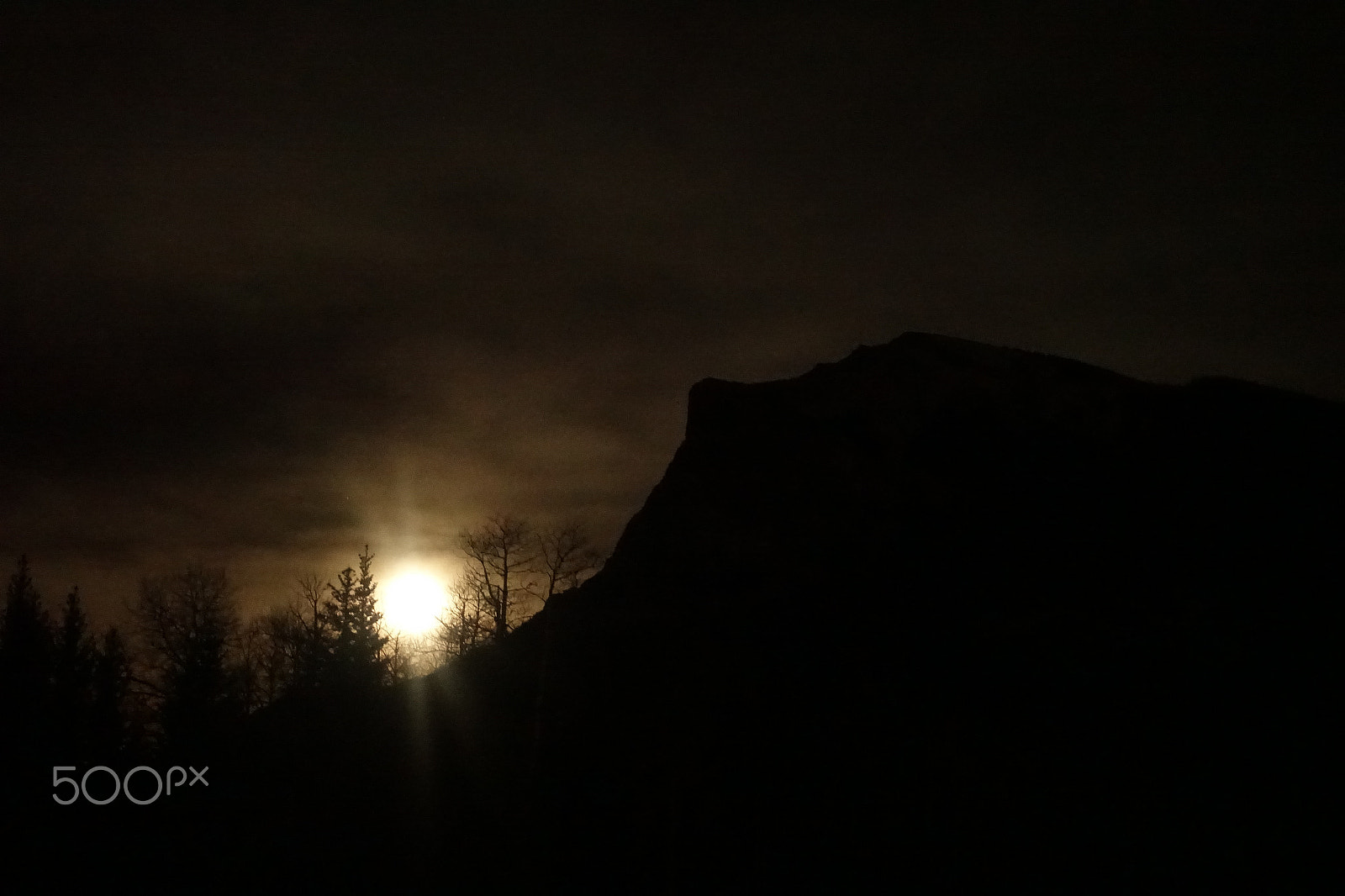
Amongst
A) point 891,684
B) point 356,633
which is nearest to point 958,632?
point 891,684

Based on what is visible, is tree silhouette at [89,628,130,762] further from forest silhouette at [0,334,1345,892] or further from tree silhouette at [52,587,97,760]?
forest silhouette at [0,334,1345,892]

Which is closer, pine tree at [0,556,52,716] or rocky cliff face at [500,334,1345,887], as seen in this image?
rocky cliff face at [500,334,1345,887]

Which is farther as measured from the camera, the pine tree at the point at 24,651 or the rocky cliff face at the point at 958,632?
the pine tree at the point at 24,651

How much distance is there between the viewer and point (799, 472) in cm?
2052

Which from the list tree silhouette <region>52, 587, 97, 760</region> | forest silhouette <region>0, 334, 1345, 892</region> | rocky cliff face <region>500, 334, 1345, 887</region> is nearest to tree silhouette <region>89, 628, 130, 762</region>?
tree silhouette <region>52, 587, 97, 760</region>

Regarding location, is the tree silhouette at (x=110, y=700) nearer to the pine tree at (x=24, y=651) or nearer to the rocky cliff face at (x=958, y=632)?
the pine tree at (x=24, y=651)

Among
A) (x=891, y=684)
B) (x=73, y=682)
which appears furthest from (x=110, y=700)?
(x=891, y=684)

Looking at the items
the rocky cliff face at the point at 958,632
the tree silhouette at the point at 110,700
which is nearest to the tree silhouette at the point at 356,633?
the tree silhouette at the point at 110,700

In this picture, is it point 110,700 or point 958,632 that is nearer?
point 958,632

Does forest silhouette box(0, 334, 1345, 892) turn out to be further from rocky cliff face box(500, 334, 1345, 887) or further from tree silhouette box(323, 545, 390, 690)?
tree silhouette box(323, 545, 390, 690)

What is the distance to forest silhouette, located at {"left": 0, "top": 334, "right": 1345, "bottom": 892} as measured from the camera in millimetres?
14695

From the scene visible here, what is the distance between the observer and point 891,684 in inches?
687

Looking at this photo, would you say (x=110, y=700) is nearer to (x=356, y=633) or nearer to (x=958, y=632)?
(x=356, y=633)

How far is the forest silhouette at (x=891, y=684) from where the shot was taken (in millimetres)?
14695
